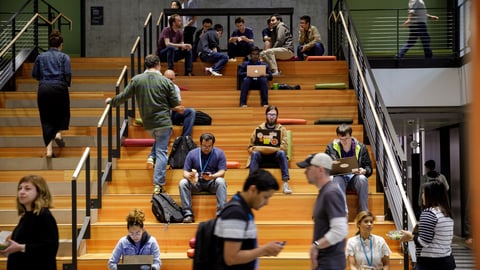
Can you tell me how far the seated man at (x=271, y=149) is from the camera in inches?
396

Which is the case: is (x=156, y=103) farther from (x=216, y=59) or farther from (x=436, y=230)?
(x=216, y=59)

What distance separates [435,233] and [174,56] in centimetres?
797

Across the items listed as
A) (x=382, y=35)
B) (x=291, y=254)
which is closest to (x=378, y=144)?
(x=291, y=254)

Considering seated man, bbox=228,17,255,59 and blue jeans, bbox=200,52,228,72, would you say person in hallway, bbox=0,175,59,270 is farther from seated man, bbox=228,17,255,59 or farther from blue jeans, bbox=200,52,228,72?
seated man, bbox=228,17,255,59

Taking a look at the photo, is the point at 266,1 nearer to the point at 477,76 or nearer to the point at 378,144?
the point at 378,144

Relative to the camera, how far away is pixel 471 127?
0.92m

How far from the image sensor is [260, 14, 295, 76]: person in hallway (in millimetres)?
13703

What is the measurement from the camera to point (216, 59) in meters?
14.1

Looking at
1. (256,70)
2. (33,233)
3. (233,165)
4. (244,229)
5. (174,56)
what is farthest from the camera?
(174,56)

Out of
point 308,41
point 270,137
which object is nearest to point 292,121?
point 270,137

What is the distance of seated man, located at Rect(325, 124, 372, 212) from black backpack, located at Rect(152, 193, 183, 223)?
6.55ft

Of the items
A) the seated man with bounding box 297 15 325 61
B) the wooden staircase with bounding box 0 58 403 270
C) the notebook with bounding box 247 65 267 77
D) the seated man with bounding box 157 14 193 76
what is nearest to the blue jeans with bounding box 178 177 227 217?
A: the wooden staircase with bounding box 0 58 403 270

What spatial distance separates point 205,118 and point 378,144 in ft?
9.15

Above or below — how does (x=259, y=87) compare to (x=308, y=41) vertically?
below
